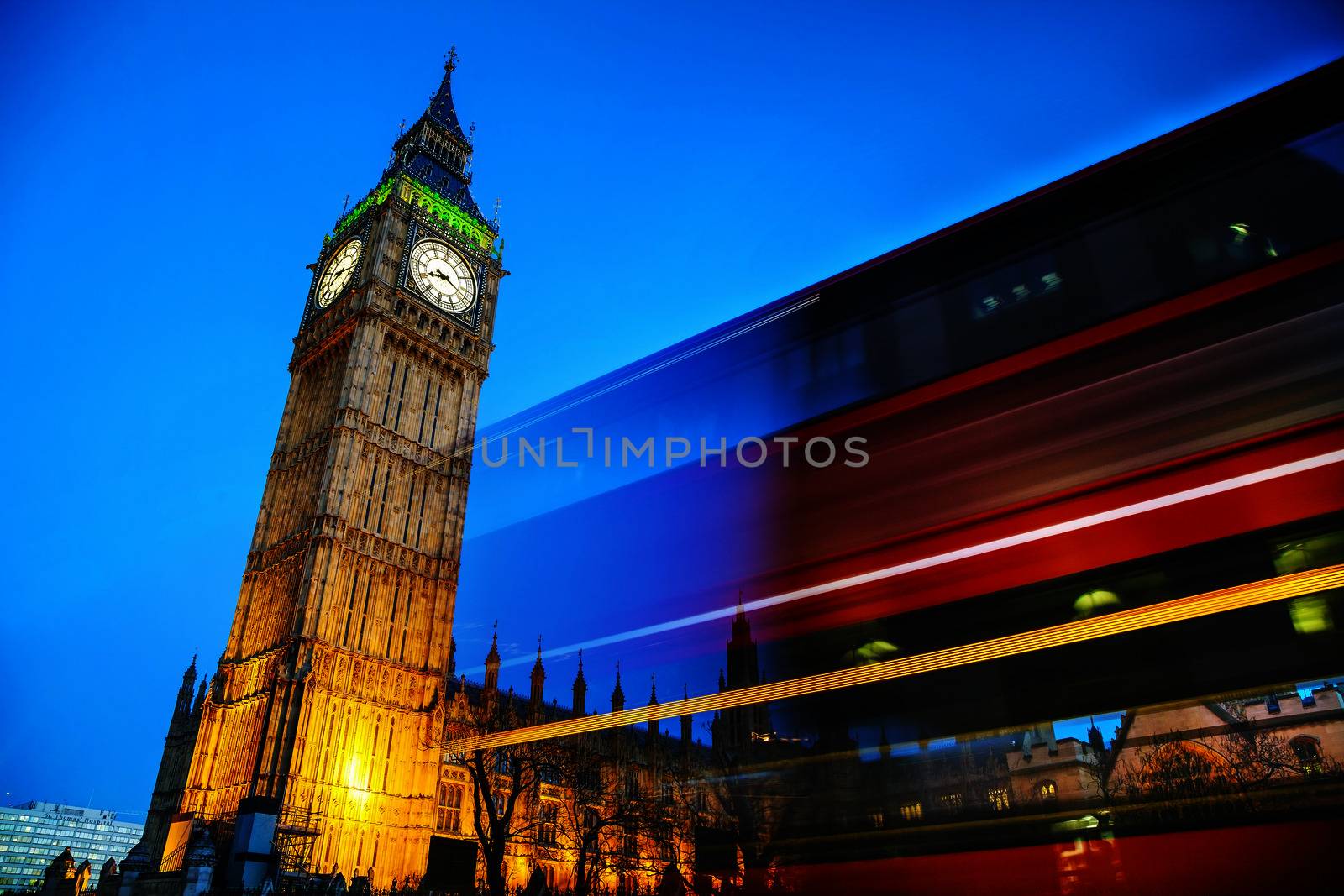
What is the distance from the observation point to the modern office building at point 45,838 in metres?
109

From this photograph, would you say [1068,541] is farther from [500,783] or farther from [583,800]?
[500,783]

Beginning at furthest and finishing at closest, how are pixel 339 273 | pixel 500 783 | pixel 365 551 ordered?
pixel 339 273 → pixel 500 783 → pixel 365 551

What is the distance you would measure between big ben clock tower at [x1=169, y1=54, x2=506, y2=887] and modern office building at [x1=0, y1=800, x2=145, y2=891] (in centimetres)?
10469

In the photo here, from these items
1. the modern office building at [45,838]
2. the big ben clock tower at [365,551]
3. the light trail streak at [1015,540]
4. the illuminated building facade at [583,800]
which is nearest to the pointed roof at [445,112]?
the big ben clock tower at [365,551]

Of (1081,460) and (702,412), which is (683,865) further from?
(1081,460)

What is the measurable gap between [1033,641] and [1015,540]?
56 centimetres

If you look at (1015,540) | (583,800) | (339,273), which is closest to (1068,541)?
(1015,540)

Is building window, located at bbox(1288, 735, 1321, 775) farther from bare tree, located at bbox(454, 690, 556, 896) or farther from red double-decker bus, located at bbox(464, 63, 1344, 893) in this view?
bare tree, located at bbox(454, 690, 556, 896)

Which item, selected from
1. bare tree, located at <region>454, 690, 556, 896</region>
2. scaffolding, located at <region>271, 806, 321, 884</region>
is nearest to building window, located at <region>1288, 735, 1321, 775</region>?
bare tree, located at <region>454, 690, 556, 896</region>

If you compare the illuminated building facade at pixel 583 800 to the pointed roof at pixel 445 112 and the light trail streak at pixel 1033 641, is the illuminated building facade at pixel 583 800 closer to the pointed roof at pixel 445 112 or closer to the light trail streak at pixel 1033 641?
the light trail streak at pixel 1033 641

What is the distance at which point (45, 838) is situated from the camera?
384 ft

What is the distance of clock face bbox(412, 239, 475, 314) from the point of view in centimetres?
3725

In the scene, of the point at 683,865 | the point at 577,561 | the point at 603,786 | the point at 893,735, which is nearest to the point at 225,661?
the point at 603,786

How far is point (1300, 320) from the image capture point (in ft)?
13.2
